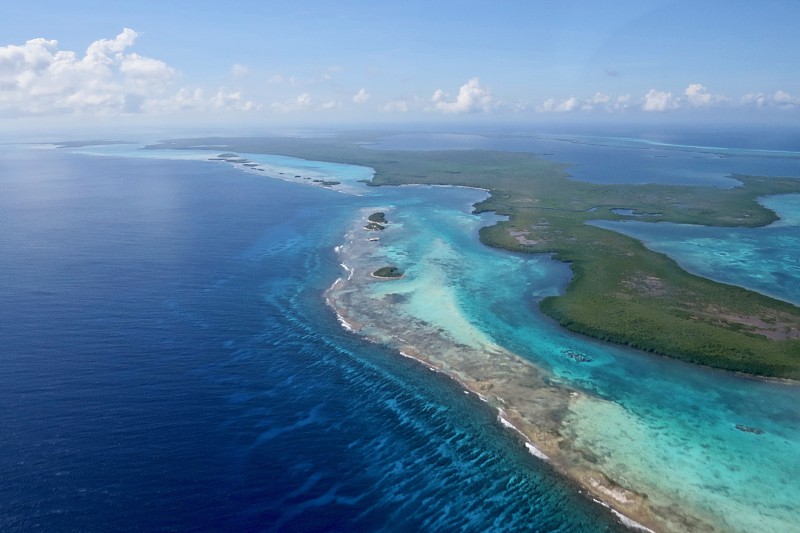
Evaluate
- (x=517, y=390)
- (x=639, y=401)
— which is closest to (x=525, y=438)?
(x=517, y=390)

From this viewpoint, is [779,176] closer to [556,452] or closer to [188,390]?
[556,452]

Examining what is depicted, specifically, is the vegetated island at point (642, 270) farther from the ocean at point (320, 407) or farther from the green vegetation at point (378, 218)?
the green vegetation at point (378, 218)

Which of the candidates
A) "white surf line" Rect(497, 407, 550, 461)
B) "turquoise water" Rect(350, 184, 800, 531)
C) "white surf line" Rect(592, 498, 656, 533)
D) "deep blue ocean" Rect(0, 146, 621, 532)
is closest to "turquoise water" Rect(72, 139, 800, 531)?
"turquoise water" Rect(350, 184, 800, 531)

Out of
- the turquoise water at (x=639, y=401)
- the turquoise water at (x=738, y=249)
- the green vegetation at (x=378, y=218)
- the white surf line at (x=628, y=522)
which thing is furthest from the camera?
the green vegetation at (x=378, y=218)

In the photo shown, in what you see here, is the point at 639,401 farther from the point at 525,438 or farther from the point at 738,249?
the point at 738,249

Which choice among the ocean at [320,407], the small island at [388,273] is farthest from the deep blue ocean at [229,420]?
the small island at [388,273]
